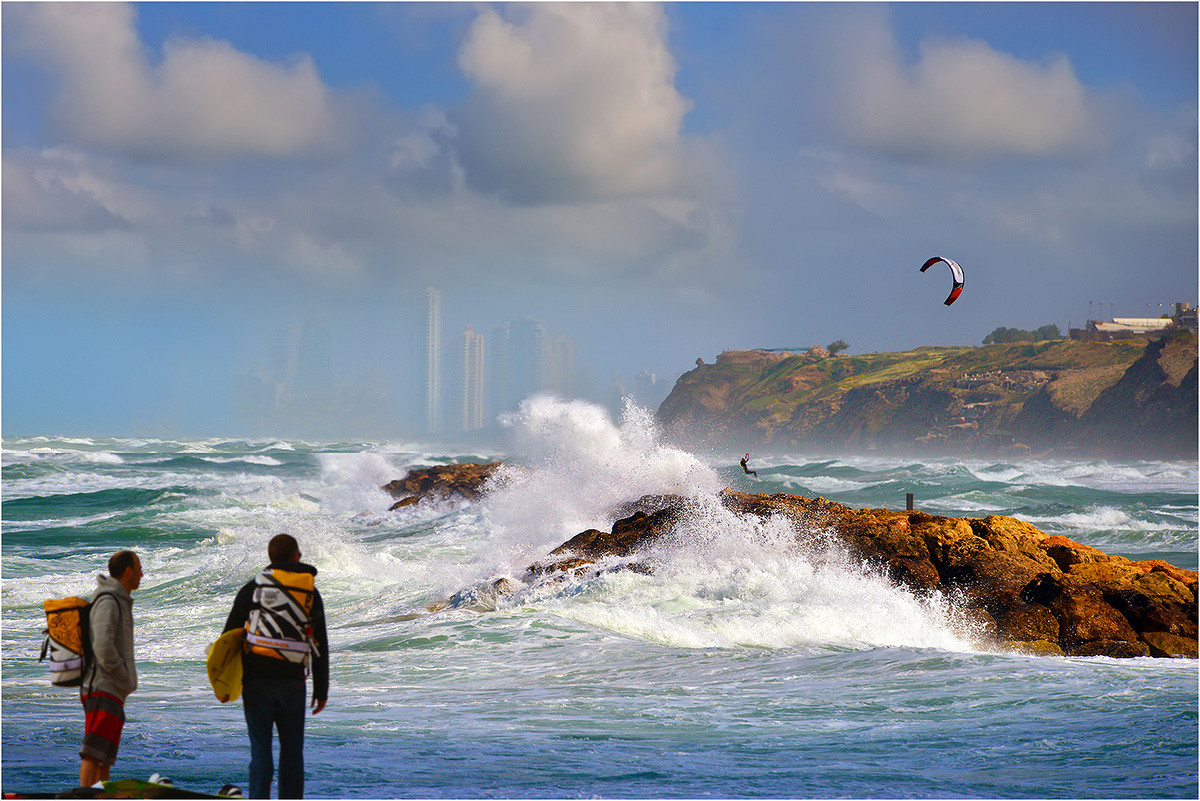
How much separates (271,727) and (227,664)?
1.25 ft

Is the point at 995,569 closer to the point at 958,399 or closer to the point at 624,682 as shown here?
the point at 624,682

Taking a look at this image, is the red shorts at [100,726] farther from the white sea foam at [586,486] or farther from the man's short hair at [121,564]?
the white sea foam at [586,486]

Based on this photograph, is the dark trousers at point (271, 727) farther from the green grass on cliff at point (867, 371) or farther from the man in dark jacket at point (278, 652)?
the green grass on cliff at point (867, 371)

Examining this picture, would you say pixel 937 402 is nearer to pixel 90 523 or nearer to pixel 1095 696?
pixel 90 523

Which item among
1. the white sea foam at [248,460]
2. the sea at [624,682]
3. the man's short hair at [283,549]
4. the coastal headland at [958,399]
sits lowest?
the sea at [624,682]

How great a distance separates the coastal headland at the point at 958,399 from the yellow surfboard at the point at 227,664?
105213mm

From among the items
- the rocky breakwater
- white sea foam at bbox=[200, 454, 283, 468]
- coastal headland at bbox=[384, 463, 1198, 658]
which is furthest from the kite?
white sea foam at bbox=[200, 454, 283, 468]

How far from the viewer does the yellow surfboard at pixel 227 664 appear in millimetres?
5066

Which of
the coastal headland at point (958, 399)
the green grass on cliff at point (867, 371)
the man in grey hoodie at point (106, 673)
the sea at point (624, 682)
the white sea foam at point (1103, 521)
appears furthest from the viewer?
the green grass on cliff at point (867, 371)

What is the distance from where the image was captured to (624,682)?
400 inches

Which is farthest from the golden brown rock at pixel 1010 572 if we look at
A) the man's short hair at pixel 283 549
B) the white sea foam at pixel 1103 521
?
the white sea foam at pixel 1103 521

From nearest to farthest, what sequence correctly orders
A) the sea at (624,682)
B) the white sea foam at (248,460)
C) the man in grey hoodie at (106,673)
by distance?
the man in grey hoodie at (106,673) → the sea at (624,682) → the white sea foam at (248,460)

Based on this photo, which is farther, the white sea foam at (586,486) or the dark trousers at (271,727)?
the white sea foam at (586,486)

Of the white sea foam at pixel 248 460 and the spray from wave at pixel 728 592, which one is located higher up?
the white sea foam at pixel 248 460
